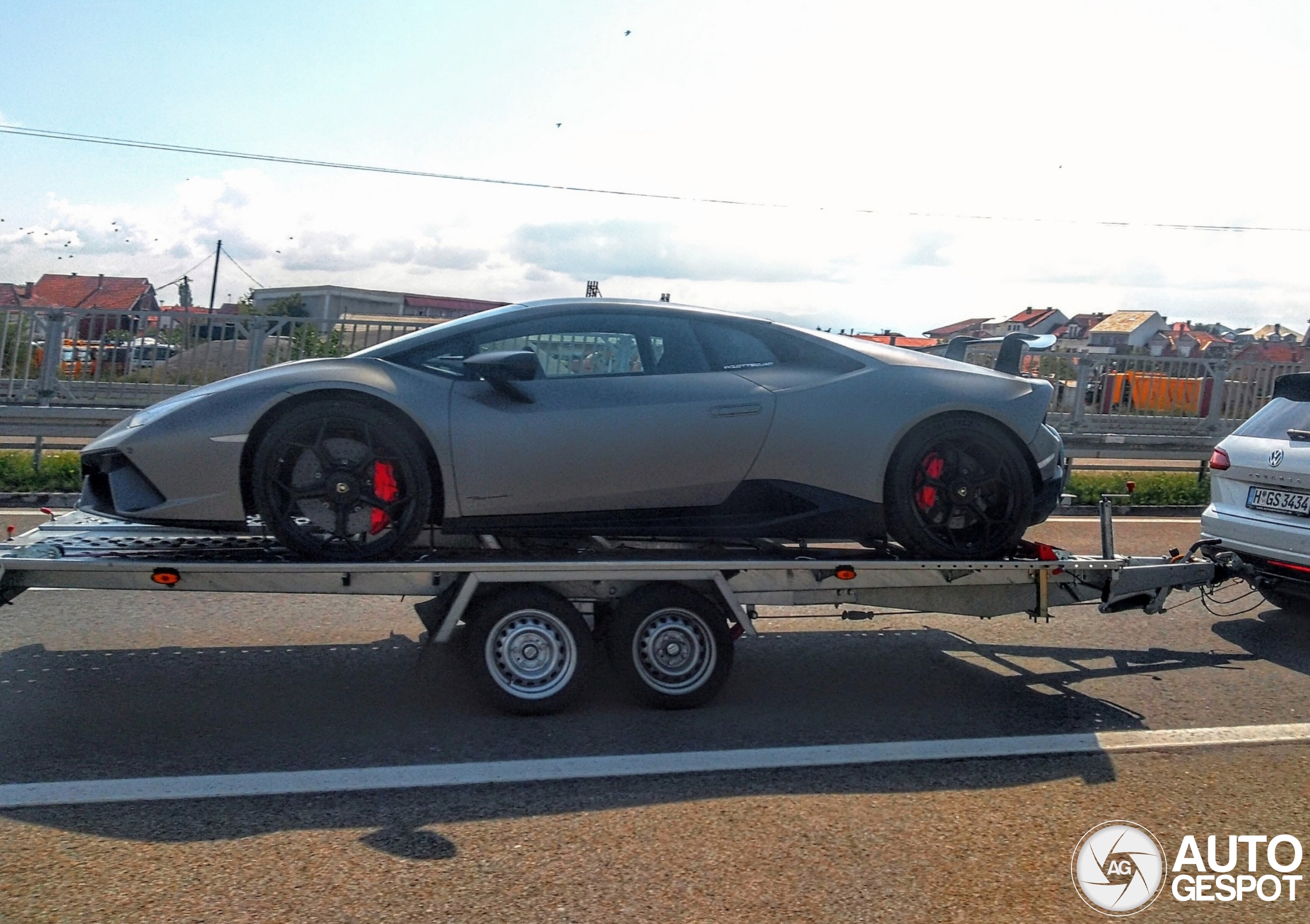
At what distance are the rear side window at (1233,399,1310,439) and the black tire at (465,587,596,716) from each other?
4.79 m

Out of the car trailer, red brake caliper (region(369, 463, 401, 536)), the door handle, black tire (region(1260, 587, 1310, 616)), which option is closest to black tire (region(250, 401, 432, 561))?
red brake caliper (region(369, 463, 401, 536))

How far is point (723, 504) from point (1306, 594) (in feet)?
12.9

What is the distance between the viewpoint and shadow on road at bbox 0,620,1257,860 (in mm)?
4422

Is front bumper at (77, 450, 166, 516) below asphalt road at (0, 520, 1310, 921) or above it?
above

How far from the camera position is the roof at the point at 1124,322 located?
44.5 meters

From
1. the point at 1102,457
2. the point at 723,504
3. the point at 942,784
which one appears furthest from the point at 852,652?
the point at 1102,457

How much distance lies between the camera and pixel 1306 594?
7312 millimetres

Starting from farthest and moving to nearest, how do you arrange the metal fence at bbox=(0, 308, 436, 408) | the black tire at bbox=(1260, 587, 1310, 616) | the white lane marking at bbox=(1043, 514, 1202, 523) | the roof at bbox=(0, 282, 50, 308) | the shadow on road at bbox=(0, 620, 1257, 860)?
the roof at bbox=(0, 282, 50, 308)
the metal fence at bbox=(0, 308, 436, 408)
the white lane marking at bbox=(1043, 514, 1202, 523)
the black tire at bbox=(1260, 587, 1310, 616)
the shadow on road at bbox=(0, 620, 1257, 860)

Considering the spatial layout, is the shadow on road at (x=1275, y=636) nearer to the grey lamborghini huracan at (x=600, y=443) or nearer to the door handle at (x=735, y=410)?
the grey lamborghini huracan at (x=600, y=443)

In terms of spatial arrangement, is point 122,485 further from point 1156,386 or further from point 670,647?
point 1156,386

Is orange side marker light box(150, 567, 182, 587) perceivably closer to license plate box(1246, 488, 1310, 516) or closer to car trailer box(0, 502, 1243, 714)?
car trailer box(0, 502, 1243, 714)

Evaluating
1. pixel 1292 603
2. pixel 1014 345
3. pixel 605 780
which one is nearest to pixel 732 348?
pixel 1014 345

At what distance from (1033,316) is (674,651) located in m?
50.6

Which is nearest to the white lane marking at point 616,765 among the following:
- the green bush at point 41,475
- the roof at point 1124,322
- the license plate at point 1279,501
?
the license plate at point 1279,501
